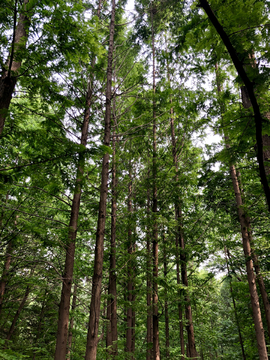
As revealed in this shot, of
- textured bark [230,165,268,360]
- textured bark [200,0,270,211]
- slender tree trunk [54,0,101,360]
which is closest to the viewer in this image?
textured bark [200,0,270,211]

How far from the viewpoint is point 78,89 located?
7.21 metres

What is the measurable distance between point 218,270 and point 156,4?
37.5 feet

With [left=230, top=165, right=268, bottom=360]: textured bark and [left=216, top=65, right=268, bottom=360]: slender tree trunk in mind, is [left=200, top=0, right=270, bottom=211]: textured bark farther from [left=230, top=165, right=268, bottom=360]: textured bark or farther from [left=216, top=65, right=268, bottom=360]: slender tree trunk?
[left=230, top=165, right=268, bottom=360]: textured bark

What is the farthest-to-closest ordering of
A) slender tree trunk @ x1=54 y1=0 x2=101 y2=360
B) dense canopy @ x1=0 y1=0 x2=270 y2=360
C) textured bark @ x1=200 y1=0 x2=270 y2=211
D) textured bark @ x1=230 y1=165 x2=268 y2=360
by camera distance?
textured bark @ x1=230 y1=165 x2=268 y2=360 → slender tree trunk @ x1=54 y1=0 x2=101 y2=360 → dense canopy @ x1=0 y1=0 x2=270 y2=360 → textured bark @ x1=200 y1=0 x2=270 y2=211

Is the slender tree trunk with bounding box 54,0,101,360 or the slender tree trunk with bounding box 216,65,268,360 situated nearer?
the slender tree trunk with bounding box 54,0,101,360

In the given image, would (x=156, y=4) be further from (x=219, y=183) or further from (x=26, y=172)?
(x=26, y=172)

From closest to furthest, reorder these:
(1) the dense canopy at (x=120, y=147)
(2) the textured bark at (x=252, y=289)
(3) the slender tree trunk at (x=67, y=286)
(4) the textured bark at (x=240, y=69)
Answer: (4) the textured bark at (x=240, y=69)
(1) the dense canopy at (x=120, y=147)
(3) the slender tree trunk at (x=67, y=286)
(2) the textured bark at (x=252, y=289)

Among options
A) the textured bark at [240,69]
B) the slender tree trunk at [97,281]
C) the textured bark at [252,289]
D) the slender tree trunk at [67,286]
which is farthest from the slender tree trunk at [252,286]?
the textured bark at [240,69]

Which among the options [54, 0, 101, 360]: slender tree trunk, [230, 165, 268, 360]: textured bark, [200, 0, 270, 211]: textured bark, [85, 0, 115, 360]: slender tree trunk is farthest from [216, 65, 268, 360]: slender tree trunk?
[200, 0, 270, 211]: textured bark

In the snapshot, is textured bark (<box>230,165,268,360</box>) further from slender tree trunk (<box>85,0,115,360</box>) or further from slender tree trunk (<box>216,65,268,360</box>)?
slender tree trunk (<box>85,0,115,360</box>)

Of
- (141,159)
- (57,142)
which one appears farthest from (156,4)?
(57,142)

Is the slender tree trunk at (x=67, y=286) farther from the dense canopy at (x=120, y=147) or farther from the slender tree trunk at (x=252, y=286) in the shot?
the slender tree trunk at (x=252, y=286)

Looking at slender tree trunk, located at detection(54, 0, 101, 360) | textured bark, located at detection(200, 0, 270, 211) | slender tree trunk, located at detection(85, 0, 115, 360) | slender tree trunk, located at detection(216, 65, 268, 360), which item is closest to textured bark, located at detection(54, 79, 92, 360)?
slender tree trunk, located at detection(54, 0, 101, 360)

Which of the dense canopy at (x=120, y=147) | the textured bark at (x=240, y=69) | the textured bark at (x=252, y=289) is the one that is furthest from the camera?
the textured bark at (x=252, y=289)
